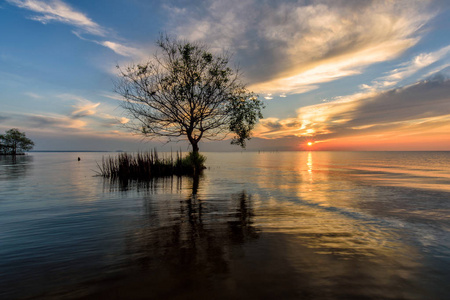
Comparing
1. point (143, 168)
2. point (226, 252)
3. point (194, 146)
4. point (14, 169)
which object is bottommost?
point (226, 252)

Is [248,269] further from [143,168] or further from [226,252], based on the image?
[143,168]

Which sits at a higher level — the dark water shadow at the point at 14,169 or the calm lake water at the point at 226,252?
the dark water shadow at the point at 14,169

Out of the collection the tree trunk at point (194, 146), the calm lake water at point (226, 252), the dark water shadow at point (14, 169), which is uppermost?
the tree trunk at point (194, 146)

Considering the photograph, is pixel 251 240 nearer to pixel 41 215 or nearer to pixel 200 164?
pixel 41 215

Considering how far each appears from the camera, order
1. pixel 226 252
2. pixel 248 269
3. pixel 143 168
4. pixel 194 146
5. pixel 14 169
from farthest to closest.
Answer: pixel 14 169 → pixel 194 146 → pixel 143 168 → pixel 226 252 → pixel 248 269

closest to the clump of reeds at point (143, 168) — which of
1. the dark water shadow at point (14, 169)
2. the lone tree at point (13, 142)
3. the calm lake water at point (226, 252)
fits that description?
the dark water shadow at point (14, 169)

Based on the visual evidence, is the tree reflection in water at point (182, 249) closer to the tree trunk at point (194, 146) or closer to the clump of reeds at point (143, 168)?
the clump of reeds at point (143, 168)

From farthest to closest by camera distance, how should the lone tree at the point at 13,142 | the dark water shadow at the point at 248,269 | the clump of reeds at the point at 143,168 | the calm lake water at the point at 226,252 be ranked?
the lone tree at the point at 13,142 → the clump of reeds at the point at 143,168 → the calm lake water at the point at 226,252 → the dark water shadow at the point at 248,269

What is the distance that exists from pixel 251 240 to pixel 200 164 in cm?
2456

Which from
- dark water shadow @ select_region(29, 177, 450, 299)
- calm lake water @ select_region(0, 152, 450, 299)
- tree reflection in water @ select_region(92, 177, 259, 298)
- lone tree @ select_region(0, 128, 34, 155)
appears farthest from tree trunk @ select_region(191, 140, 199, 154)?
lone tree @ select_region(0, 128, 34, 155)

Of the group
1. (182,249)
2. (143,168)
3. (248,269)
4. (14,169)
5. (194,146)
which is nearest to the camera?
(248,269)

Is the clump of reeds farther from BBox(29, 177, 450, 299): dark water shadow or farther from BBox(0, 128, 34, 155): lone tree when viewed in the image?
BBox(0, 128, 34, 155): lone tree

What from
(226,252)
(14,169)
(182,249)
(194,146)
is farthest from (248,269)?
(14,169)

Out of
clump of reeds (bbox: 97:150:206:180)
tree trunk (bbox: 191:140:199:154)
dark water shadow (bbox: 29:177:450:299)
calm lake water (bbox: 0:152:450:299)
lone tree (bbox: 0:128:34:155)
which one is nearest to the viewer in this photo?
dark water shadow (bbox: 29:177:450:299)
